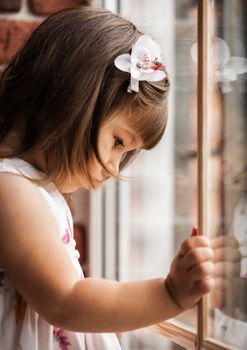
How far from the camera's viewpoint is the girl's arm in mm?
695

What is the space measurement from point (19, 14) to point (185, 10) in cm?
37

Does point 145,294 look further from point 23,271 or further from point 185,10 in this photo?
point 185,10

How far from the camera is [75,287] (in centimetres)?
72

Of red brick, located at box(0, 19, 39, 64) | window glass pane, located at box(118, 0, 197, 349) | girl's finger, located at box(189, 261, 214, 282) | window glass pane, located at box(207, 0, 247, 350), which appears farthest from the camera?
red brick, located at box(0, 19, 39, 64)

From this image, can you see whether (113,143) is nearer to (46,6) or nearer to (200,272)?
(200,272)

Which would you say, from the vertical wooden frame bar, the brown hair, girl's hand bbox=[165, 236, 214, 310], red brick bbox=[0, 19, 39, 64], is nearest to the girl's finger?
girl's hand bbox=[165, 236, 214, 310]

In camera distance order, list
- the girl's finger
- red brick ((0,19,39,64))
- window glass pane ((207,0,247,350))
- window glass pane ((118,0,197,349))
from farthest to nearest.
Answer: red brick ((0,19,39,64)), window glass pane ((118,0,197,349)), window glass pane ((207,0,247,350)), the girl's finger

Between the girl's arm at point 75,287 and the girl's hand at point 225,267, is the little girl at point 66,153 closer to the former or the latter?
the girl's arm at point 75,287

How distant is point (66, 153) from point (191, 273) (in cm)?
24

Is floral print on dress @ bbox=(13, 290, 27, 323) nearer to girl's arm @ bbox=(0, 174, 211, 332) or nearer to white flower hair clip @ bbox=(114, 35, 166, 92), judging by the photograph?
girl's arm @ bbox=(0, 174, 211, 332)

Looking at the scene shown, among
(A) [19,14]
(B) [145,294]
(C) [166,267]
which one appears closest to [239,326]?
(B) [145,294]

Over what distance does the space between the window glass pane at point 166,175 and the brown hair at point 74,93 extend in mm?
92

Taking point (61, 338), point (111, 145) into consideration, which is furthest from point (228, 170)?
point (61, 338)

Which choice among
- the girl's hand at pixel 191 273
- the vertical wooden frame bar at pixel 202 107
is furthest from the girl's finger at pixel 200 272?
the vertical wooden frame bar at pixel 202 107
